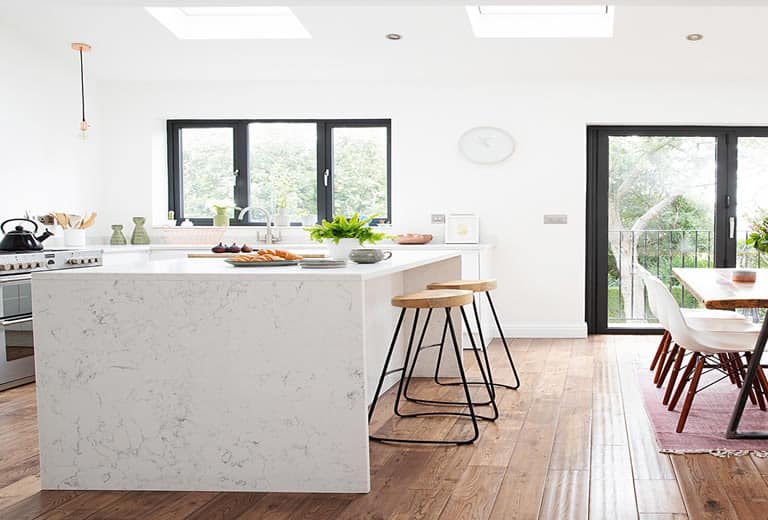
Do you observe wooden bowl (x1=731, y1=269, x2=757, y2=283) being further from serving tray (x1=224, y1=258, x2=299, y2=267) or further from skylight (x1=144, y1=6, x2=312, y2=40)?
skylight (x1=144, y1=6, x2=312, y2=40)

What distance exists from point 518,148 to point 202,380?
422 centimetres

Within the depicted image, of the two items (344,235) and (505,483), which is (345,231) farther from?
(505,483)

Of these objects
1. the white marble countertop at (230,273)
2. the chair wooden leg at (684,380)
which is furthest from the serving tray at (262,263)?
the chair wooden leg at (684,380)

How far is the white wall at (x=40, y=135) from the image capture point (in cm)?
533

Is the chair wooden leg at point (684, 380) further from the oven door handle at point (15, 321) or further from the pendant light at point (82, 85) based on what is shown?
the pendant light at point (82, 85)

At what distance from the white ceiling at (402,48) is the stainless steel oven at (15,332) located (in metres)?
1.77

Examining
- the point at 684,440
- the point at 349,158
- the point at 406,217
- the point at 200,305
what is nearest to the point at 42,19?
the point at 349,158

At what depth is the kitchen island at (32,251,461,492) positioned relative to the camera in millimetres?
2729

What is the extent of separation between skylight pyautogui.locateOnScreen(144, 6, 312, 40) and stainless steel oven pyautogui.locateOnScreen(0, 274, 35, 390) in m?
2.12

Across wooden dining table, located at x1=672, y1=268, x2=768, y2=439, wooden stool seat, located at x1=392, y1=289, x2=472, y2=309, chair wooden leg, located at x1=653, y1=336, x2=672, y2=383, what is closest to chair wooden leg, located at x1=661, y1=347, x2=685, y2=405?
wooden dining table, located at x1=672, y1=268, x2=768, y2=439

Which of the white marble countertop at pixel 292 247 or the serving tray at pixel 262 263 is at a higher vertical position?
the serving tray at pixel 262 263

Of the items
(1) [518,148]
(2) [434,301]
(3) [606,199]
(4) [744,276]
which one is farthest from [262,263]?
(3) [606,199]

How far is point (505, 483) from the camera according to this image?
285 centimetres

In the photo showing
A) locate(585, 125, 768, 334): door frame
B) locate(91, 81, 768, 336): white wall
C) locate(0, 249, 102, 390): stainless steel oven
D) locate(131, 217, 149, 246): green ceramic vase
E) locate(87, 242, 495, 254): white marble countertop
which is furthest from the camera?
locate(131, 217, 149, 246): green ceramic vase
